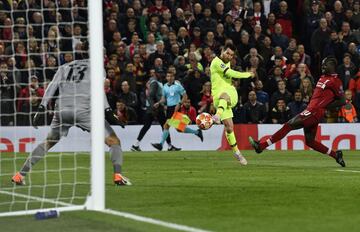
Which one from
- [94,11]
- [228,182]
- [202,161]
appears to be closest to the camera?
[94,11]

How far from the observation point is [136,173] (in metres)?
17.4

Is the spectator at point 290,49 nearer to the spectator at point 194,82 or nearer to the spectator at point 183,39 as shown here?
the spectator at point 194,82

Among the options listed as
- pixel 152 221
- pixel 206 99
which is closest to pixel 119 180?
pixel 152 221

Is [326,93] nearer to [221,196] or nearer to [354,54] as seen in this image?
[221,196]

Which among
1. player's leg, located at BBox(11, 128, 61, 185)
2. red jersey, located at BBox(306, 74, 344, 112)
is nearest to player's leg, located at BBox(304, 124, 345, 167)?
red jersey, located at BBox(306, 74, 344, 112)

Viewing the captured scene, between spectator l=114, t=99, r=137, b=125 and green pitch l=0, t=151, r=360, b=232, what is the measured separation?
6.02 meters

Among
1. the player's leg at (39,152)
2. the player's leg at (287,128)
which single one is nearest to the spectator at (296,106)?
the player's leg at (287,128)

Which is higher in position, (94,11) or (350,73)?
(94,11)

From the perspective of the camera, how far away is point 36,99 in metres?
19.6

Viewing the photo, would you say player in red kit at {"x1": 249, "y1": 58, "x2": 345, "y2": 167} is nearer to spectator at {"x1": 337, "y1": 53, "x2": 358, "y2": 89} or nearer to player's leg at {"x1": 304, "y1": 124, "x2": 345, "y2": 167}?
player's leg at {"x1": 304, "y1": 124, "x2": 345, "y2": 167}

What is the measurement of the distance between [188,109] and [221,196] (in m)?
14.8

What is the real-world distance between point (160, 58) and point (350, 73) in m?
5.66

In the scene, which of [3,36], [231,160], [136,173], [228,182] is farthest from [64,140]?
[228,182]

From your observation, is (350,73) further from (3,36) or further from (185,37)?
(3,36)
